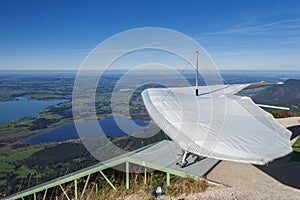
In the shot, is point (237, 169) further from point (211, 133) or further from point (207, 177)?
point (211, 133)

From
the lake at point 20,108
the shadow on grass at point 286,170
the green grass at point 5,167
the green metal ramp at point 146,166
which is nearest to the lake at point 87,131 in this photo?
the green metal ramp at point 146,166

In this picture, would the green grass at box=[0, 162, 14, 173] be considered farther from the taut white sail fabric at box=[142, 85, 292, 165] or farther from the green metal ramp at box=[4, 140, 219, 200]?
the taut white sail fabric at box=[142, 85, 292, 165]

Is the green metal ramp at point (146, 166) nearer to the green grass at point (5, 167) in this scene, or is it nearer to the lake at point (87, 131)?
the lake at point (87, 131)

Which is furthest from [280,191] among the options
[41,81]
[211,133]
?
[41,81]

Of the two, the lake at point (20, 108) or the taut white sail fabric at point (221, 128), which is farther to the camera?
the lake at point (20, 108)

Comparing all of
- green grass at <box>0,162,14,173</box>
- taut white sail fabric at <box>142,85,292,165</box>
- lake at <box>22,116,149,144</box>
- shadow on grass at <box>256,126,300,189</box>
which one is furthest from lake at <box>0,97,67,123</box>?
shadow on grass at <box>256,126,300,189</box>

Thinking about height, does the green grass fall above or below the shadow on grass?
below

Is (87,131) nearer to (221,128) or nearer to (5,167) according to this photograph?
(221,128)
